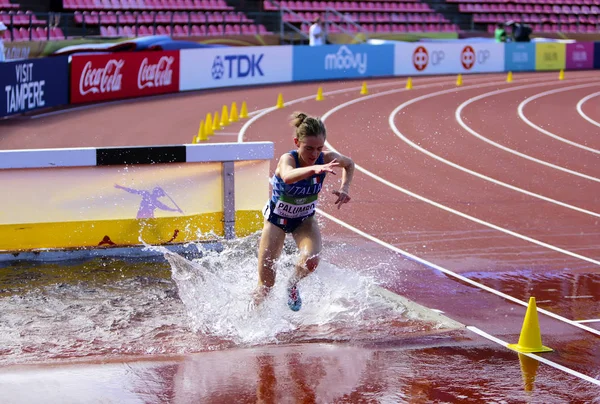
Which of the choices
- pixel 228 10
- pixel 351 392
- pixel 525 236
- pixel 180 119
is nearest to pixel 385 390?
pixel 351 392

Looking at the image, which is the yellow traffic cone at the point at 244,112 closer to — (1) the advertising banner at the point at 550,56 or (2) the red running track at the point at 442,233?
(2) the red running track at the point at 442,233

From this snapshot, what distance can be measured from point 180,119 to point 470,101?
874cm

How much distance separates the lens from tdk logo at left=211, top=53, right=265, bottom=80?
1153 inches

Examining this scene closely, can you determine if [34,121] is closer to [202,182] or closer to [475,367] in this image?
[202,182]

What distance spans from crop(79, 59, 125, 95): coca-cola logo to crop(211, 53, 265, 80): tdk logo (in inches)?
166

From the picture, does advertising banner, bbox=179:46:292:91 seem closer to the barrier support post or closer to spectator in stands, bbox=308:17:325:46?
spectator in stands, bbox=308:17:325:46

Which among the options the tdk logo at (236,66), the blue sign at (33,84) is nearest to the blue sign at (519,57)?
the tdk logo at (236,66)

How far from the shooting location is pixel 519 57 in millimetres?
37969

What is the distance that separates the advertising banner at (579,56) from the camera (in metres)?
39.4

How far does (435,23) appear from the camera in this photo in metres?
40.0

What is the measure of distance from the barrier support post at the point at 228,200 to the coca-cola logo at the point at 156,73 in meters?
17.1

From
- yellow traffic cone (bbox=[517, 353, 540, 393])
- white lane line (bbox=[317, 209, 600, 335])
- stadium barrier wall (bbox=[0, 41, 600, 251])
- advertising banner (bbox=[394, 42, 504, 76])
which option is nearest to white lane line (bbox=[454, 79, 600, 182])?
white lane line (bbox=[317, 209, 600, 335])

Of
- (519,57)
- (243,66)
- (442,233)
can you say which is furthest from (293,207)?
(519,57)

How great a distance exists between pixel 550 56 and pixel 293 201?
33999mm
